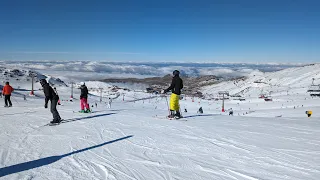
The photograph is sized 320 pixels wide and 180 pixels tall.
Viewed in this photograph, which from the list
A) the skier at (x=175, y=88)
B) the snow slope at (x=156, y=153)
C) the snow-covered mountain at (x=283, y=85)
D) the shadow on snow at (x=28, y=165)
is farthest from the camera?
the snow-covered mountain at (x=283, y=85)

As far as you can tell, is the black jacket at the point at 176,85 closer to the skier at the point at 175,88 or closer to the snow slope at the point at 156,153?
the skier at the point at 175,88

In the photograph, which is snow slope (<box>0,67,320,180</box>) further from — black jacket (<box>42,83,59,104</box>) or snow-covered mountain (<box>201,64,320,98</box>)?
snow-covered mountain (<box>201,64,320,98</box>)

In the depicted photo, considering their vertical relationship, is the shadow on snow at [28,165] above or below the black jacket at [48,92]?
below

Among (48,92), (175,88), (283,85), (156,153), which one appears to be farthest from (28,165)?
(283,85)

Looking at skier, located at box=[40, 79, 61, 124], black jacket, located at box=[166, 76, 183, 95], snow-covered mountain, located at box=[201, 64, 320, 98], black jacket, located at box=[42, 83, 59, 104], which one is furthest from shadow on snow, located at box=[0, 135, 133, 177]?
snow-covered mountain, located at box=[201, 64, 320, 98]

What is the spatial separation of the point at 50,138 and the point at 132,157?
3.42 meters

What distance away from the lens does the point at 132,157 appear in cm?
599

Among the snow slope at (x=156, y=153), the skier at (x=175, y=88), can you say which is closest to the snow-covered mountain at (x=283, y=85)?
the skier at (x=175, y=88)

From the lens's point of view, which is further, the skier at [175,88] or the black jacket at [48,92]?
the skier at [175,88]

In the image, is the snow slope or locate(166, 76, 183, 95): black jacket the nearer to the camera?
the snow slope

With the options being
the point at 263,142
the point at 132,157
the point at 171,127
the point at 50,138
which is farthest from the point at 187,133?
the point at 50,138

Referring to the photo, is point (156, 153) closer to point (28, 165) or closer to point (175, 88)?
point (28, 165)

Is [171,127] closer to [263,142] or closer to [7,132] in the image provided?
[263,142]

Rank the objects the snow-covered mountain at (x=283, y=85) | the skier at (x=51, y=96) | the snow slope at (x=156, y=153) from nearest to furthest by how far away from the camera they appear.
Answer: the snow slope at (x=156, y=153), the skier at (x=51, y=96), the snow-covered mountain at (x=283, y=85)
